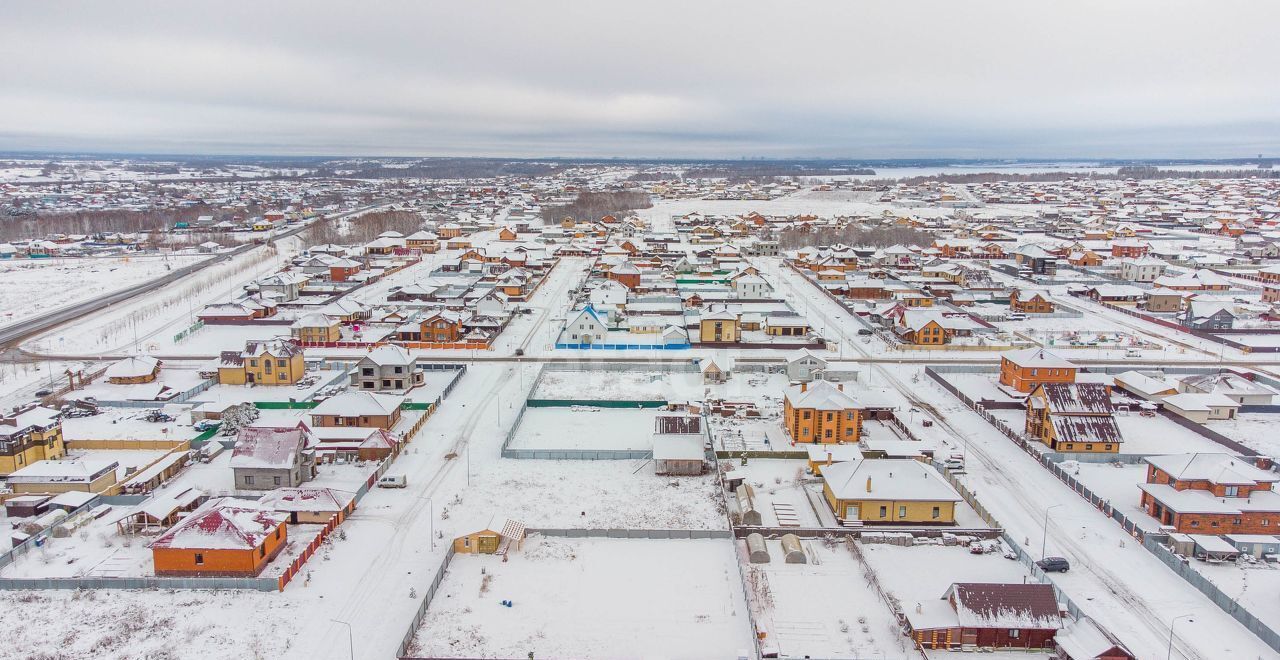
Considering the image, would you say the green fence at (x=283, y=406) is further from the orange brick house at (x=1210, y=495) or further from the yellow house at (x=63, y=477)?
the orange brick house at (x=1210, y=495)

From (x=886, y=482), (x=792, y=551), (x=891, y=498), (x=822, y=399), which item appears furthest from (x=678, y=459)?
(x=891, y=498)

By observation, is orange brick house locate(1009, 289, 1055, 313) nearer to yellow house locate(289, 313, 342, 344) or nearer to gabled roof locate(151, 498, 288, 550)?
yellow house locate(289, 313, 342, 344)

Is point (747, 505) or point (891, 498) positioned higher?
point (891, 498)

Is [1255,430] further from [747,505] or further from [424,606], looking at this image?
[424,606]

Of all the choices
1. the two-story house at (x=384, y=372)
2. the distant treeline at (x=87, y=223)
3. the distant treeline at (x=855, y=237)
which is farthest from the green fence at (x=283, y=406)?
the distant treeline at (x=87, y=223)

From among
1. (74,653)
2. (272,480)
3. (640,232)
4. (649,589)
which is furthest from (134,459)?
(640,232)

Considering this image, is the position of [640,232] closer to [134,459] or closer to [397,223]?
[397,223]

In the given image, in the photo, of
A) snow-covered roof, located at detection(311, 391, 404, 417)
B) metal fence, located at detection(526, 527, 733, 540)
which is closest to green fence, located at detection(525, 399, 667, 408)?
snow-covered roof, located at detection(311, 391, 404, 417)
